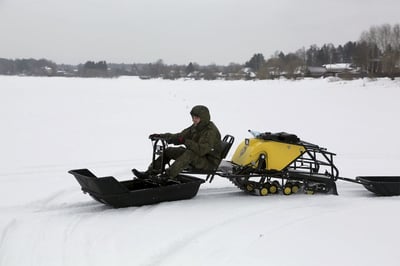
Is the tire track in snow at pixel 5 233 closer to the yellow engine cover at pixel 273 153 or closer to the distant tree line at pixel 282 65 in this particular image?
the yellow engine cover at pixel 273 153

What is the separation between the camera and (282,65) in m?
77.7

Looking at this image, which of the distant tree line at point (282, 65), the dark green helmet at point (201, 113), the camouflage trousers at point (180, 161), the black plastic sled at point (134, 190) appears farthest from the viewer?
the distant tree line at point (282, 65)

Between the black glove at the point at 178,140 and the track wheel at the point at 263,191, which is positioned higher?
the black glove at the point at 178,140

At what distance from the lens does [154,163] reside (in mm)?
7359

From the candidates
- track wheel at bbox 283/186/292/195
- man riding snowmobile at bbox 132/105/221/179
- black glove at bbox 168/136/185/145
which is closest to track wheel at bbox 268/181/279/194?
track wheel at bbox 283/186/292/195

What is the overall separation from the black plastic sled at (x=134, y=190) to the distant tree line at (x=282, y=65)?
1451 inches

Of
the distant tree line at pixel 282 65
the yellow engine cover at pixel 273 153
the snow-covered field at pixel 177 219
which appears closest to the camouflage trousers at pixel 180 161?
the snow-covered field at pixel 177 219

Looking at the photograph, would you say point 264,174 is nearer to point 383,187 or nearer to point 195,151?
point 195,151

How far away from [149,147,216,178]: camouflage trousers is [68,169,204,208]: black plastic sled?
0.22 metres

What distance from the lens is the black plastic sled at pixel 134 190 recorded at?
6273 millimetres

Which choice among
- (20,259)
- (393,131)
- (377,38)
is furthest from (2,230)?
(377,38)

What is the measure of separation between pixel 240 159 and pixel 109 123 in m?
9.87

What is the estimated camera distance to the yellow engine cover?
298 inches

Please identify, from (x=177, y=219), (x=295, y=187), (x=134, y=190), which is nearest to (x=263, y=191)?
(x=295, y=187)
